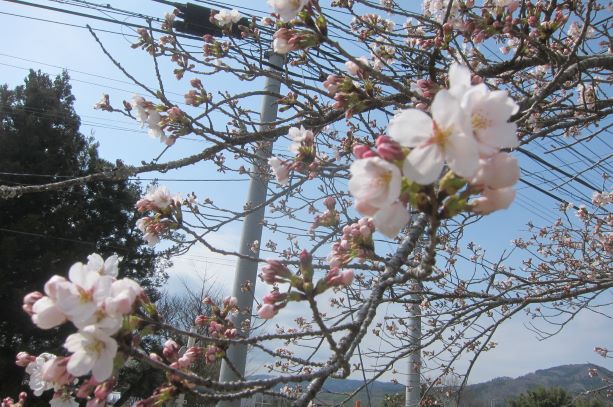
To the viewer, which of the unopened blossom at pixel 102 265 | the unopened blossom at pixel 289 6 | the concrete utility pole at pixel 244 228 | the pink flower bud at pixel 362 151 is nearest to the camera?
the pink flower bud at pixel 362 151

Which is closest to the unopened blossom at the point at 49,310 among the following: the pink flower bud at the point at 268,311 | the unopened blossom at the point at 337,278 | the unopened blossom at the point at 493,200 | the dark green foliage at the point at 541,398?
the pink flower bud at the point at 268,311

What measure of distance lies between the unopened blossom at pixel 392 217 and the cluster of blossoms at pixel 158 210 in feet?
4.59

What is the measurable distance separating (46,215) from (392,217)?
44.9ft

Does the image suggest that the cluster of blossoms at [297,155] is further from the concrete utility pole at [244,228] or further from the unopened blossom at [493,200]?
the concrete utility pole at [244,228]

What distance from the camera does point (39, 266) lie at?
11.3 m

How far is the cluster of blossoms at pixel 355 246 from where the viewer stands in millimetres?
1374

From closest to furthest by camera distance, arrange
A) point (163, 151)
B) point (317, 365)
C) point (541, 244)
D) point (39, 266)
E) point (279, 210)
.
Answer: point (317, 365) < point (163, 151) < point (279, 210) < point (541, 244) < point (39, 266)

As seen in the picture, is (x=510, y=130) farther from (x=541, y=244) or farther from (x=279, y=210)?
(x=541, y=244)

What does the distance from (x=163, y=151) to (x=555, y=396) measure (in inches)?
855

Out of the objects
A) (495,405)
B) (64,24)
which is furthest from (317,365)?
(495,405)

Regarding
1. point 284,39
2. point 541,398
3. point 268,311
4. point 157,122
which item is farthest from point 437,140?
point 541,398

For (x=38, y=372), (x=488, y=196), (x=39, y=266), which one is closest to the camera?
(x=488, y=196)

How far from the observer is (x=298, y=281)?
123 centimetres

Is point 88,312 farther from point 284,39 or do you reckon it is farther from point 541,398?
point 541,398
